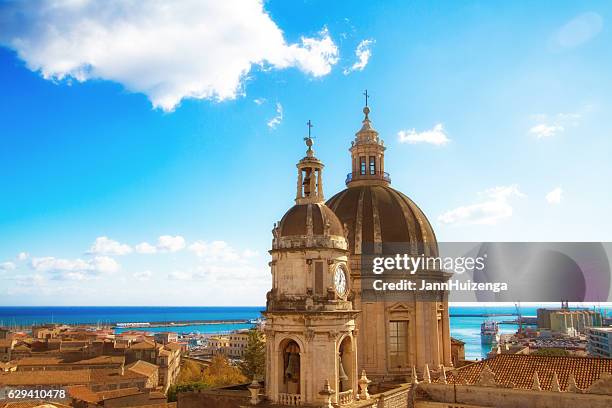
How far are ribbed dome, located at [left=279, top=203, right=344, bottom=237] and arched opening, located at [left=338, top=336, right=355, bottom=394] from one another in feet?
14.7

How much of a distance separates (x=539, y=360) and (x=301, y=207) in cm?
1317

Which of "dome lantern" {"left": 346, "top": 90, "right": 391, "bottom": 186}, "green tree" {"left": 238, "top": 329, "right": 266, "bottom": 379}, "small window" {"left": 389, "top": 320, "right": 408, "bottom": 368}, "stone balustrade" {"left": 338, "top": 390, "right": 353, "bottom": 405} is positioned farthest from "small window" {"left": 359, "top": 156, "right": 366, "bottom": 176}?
"green tree" {"left": 238, "top": 329, "right": 266, "bottom": 379}

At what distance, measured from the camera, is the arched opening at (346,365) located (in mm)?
22172

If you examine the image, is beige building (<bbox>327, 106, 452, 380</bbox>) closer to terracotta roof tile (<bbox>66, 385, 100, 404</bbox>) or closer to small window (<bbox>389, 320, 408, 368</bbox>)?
small window (<bbox>389, 320, 408, 368</bbox>)

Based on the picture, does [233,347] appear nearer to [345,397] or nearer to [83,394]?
[83,394]

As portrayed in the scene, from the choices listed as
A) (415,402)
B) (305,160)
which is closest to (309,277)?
(305,160)

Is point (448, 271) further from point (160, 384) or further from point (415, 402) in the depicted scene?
point (160, 384)

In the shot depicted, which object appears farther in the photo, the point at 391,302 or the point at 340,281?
the point at 391,302

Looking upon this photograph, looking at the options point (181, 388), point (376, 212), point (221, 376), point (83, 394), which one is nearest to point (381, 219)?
point (376, 212)

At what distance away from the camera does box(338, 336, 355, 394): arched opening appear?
873 inches

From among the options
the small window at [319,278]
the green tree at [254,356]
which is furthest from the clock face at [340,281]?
the green tree at [254,356]

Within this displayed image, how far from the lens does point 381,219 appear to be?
33281 millimetres

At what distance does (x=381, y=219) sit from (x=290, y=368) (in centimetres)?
1364

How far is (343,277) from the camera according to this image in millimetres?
22688
